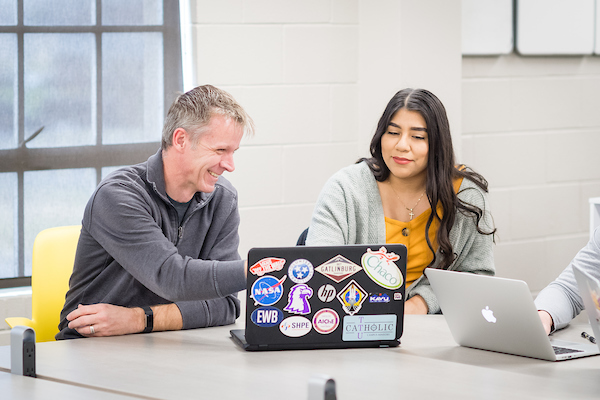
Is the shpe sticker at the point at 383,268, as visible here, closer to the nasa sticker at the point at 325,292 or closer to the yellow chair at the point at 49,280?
the nasa sticker at the point at 325,292

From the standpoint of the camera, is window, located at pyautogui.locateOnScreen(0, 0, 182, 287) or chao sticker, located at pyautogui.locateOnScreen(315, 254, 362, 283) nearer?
chao sticker, located at pyautogui.locateOnScreen(315, 254, 362, 283)

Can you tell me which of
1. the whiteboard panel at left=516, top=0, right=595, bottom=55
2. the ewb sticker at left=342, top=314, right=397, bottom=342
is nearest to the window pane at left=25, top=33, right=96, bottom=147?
the ewb sticker at left=342, top=314, right=397, bottom=342

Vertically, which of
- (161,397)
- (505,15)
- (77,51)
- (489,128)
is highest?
(505,15)

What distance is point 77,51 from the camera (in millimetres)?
2881

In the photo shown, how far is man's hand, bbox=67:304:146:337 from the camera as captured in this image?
1818 millimetres

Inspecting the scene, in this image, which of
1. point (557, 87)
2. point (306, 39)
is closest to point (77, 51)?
point (306, 39)

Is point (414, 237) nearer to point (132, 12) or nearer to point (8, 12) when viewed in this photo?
point (132, 12)

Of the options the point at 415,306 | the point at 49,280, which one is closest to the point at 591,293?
the point at 415,306

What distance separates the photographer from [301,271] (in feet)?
5.36

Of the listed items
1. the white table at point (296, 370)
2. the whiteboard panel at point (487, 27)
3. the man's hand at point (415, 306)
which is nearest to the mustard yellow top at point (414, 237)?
the man's hand at point (415, 306)

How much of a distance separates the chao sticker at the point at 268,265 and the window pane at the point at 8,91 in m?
1.59

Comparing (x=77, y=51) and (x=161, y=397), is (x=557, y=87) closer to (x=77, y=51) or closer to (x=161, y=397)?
(x=77, y=51)

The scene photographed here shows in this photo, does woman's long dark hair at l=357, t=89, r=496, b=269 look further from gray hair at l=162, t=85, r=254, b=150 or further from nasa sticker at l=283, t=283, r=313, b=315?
nasa sticker at l=283, t=283, r=313, b=315

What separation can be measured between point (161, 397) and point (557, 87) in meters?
2.91
